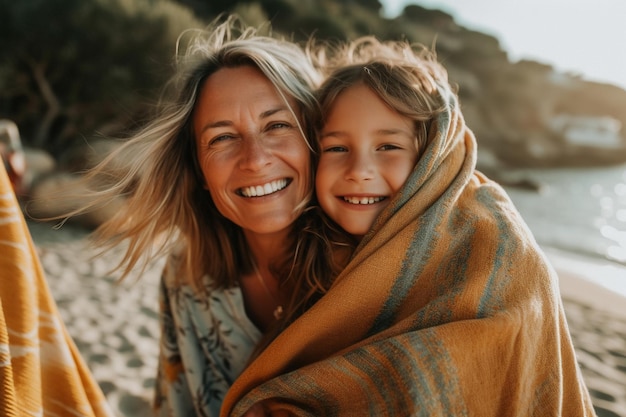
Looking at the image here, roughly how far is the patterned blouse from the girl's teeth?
489 mm

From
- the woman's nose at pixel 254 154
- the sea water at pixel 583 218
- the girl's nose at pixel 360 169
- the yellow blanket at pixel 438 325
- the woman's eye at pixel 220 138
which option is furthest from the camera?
the sea water at pixel 583 218

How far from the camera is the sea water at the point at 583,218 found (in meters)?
6.95

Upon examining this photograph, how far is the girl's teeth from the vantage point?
1870 millimetres

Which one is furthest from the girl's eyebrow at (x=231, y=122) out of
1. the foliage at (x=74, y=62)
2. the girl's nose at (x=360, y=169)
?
the foliage at (x=74, y=62)

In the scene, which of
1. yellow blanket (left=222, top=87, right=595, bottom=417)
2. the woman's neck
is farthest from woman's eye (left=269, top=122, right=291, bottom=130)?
yellow blanket (left=222, top=87, right=595, bottom=417)

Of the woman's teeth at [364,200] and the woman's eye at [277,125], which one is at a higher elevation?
the woman's eye at [277,125]

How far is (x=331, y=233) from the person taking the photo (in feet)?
6.36

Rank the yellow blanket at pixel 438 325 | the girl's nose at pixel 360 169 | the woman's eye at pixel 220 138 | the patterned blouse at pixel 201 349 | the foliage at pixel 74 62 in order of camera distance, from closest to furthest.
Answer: the yellow blanket at pixel 438 325 < the girl's nose at pixel 360 169 < the woman's eye at pixel 220 138 < the patterned blouse at pixel 201 349 < the foliage at pixel 74 62

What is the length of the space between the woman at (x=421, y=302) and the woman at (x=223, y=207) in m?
0.20

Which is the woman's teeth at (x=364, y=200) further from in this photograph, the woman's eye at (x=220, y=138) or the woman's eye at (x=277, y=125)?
the woman's eye at (x=220, y=138)

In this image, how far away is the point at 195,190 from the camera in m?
2.30

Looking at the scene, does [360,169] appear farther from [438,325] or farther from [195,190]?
[195,190]

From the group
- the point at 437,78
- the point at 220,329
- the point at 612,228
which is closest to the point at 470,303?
the point at 437,78

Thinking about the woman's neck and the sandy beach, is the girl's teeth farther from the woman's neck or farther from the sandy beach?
the sandy beach
